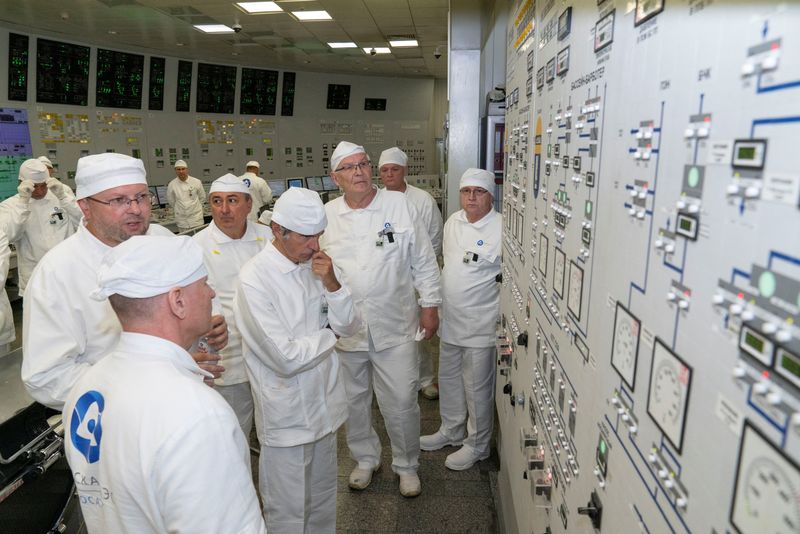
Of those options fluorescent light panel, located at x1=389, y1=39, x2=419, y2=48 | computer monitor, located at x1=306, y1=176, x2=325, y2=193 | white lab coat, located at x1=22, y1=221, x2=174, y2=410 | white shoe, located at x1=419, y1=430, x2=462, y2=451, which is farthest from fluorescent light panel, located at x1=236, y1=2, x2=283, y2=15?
white shoe, located at x1=419, y1=430, x2=462, y2=451

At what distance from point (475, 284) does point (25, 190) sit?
177 inches

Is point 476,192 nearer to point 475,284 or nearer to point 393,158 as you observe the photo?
point 475,284

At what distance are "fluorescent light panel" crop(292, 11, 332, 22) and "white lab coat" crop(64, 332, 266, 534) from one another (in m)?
6.23

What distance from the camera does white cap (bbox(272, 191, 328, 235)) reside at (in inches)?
83.7

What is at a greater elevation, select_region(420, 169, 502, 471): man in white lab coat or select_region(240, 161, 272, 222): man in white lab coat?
select_region(240, 161, 272, 222): man in white lab coat

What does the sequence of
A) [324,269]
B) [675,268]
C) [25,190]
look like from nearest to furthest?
[675,268] < [324,269] < [25,190]

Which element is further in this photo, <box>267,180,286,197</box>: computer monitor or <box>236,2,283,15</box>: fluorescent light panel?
<box>267,180,286,197</box>: computer monitor

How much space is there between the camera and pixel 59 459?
2.26 meters

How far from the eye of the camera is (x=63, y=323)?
71.7 inches

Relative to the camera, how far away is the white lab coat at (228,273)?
8.86 feet

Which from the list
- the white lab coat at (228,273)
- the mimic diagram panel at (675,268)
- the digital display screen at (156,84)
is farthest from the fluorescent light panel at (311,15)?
the mimic diagram panel at (675,268)

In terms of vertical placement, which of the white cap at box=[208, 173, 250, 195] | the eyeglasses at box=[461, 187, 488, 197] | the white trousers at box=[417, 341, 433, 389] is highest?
the eyeglasses at box=[461, 187, 488, 197]

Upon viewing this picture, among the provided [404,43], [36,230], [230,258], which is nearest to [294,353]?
[230,258]

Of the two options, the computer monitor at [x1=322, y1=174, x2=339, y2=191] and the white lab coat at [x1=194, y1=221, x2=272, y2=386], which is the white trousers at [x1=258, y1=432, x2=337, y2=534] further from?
the computer monitor at [x1=322, y1=174, x2=339, y2=191]
